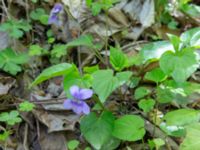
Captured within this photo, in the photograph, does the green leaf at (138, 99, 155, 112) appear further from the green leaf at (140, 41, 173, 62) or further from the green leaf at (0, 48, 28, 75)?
the green leaf at (0, 48, 28, 75)

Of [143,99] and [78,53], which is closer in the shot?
[143,99]

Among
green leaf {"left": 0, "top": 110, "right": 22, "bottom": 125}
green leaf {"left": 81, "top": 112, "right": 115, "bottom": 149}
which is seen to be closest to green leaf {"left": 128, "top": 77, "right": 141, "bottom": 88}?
green leaf {"left": 81, "top": 112, "right": 115, "bottom": 149}

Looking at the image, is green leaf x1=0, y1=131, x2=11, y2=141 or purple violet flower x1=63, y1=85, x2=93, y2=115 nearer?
purple violet flower x1=63, y1=85, x2=93, y2=115

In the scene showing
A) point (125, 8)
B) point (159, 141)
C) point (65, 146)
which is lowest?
point (65, 146)

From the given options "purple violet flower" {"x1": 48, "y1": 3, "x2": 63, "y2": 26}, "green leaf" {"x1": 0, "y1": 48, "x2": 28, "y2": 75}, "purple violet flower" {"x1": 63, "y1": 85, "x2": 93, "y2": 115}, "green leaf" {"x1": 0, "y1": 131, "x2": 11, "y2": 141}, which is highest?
"purple violet flower" {"x1": 48, "y1": 3, "x2": 63, "y2": 26}

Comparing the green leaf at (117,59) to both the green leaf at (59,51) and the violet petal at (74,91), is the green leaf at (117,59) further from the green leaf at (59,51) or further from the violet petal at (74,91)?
the green leaf at (59,51)

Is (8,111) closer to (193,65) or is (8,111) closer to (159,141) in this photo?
(159,141)

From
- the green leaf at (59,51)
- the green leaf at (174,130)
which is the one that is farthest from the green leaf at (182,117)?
the green leaf at (59,51)

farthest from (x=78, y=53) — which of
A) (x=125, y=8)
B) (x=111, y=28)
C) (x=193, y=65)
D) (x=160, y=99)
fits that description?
(x=193, y=65)

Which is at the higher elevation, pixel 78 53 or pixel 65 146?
pixel 78 53
